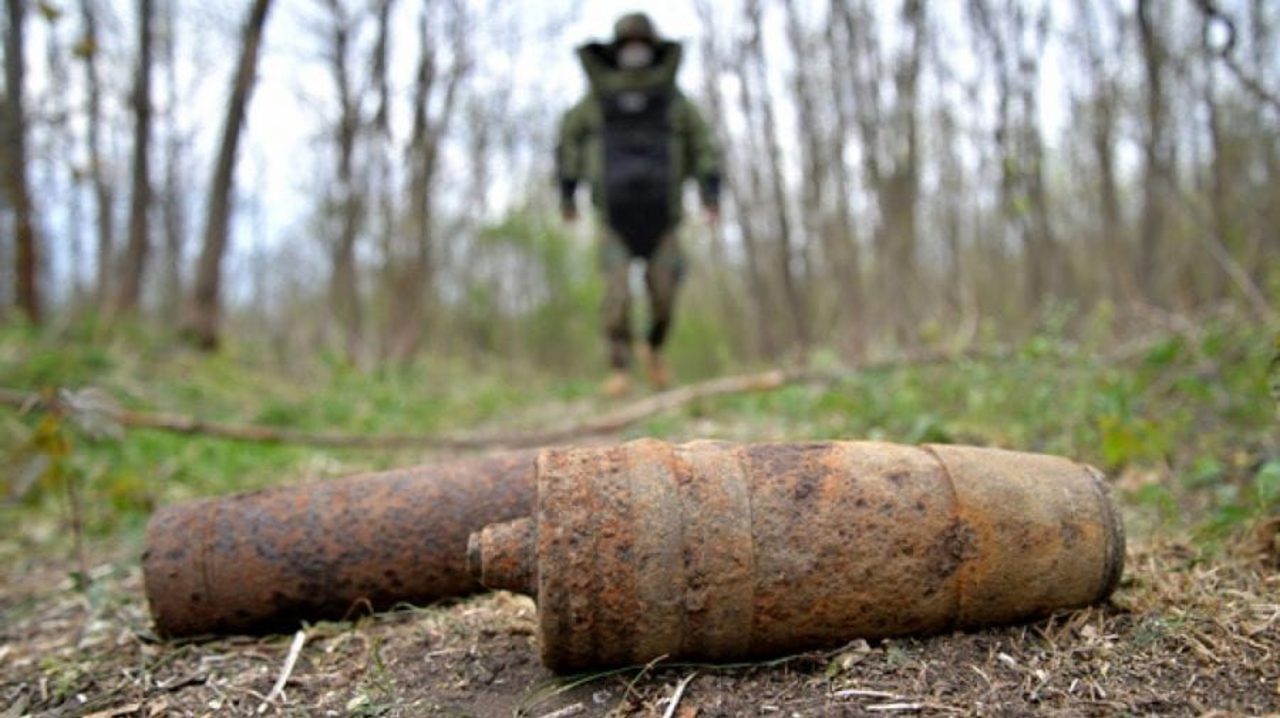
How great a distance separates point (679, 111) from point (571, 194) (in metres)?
0.94

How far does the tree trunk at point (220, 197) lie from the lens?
938 cm

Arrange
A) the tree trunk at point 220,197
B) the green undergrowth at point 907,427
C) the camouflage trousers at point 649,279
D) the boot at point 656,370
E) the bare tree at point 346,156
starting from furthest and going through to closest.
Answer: the bare tree at point 346,156, the tree trunk at point 220,197, the boot at point 656,370, the camouflage trousers at point 649,279, the green undergrowth at point 907,427

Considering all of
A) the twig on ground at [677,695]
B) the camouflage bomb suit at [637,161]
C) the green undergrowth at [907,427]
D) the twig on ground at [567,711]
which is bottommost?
the twig on ground at [567,711]

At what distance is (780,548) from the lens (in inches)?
66.6

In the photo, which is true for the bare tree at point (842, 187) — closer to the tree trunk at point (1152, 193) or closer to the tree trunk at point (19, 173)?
the tree trunk at point (1152, 193)

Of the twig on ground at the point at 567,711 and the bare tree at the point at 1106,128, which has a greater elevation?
the bare tree at the point at 1106,128

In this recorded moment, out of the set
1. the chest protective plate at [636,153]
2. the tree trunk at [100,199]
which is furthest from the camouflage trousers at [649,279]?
the tree trunk at [100,199]

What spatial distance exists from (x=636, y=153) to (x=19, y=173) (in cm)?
612

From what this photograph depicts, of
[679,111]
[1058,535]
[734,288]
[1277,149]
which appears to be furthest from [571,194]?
[734,288]

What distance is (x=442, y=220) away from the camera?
2298 centimetres

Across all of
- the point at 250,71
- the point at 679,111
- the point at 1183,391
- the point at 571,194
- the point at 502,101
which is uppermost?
the point at 502,101

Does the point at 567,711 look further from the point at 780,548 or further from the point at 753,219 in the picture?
the point at 753,219

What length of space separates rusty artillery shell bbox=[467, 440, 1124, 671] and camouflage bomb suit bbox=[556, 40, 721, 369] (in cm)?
474

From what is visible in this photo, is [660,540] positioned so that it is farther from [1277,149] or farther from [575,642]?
[1277,149]
